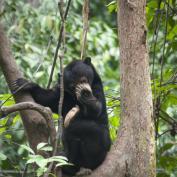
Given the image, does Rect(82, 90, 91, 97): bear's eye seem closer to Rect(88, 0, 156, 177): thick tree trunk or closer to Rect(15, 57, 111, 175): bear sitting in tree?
Rect(15, 57, 111, 175): bear sitting in tree

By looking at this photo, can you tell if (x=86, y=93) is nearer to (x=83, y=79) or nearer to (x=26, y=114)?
(x=83, y=79)

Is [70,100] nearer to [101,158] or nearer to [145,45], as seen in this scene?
[101,158]

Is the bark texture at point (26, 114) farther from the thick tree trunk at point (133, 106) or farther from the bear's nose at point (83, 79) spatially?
the bear's nose at point (83, 79)

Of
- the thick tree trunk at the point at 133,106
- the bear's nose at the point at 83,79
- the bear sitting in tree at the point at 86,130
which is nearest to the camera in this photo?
the thick tree trunk at the point at 133,106

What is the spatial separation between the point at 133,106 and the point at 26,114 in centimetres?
75

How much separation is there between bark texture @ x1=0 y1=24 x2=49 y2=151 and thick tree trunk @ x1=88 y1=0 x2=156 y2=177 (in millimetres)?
453

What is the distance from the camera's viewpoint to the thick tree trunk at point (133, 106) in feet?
11.5

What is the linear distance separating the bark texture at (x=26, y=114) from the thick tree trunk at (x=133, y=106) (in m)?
0.45

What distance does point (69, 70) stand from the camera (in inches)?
183

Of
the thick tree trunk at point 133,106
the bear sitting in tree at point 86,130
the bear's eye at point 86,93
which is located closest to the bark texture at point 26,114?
the bear sitting in tree at point 86,130

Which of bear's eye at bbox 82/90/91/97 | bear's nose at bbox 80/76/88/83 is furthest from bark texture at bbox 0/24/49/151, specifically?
bear's nose at bbox 80/76/88/83

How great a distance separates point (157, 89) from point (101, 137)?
61 cm

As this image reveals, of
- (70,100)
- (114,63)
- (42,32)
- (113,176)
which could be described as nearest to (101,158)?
(113,176)

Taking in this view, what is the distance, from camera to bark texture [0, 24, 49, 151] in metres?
3.56
